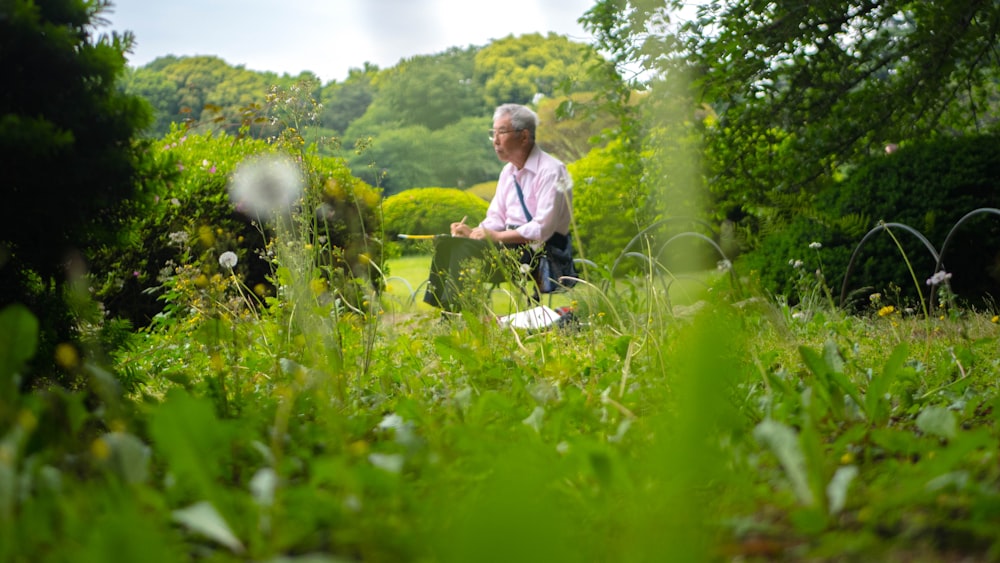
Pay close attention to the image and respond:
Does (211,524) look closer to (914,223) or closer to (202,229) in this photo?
(202,229)

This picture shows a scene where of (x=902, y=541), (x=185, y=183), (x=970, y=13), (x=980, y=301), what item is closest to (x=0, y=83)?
(x=902, y=541)

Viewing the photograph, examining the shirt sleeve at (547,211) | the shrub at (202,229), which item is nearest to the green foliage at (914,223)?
the shirt sleeve at (547,211)

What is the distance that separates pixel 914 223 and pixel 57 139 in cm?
483

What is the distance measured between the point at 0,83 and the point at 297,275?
88 centimetres

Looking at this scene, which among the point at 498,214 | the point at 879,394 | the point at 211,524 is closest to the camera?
the point at 211,524

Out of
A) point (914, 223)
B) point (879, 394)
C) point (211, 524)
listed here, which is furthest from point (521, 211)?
point (211, 524)

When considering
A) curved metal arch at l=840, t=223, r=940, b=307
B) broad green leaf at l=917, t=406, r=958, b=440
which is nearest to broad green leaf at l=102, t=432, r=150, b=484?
broad green leaf at l=917, t=406, r=958, b=440

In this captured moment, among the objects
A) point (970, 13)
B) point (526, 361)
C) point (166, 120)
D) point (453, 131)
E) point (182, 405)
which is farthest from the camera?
point (166, 120)

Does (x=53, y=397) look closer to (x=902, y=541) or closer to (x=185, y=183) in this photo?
(x=902, y=541)

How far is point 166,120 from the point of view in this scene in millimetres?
18641

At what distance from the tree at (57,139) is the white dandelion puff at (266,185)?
53 cm

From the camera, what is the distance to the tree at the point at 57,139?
5.75 ft

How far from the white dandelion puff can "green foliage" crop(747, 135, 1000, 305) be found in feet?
10.5

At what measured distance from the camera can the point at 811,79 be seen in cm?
553
